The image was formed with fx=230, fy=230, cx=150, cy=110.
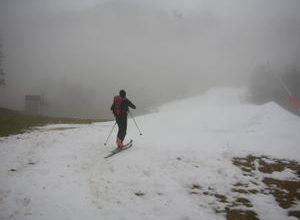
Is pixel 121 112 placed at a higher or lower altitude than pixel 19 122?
higher

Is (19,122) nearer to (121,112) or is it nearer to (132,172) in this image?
(121,112)

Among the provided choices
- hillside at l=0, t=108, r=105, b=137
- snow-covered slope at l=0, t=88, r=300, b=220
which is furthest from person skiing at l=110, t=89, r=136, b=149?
hillside at l=0, t=108, r=105, b=137

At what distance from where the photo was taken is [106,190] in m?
8.47

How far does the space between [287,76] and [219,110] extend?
14266cm

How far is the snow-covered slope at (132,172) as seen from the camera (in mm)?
7371

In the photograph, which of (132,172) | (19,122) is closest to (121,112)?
(132,172)

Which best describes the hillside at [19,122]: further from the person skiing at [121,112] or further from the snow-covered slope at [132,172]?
the person skiing at [121,112]

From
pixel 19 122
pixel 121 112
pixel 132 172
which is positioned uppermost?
pixel 121 112

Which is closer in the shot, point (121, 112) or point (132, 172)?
point (132, 172)

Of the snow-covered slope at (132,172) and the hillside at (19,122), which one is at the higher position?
the hillside at (19,122)

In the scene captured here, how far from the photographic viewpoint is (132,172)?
32.9ft

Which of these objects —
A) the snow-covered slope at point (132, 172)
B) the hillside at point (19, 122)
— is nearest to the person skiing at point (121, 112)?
the snow-covered slope at point (132, 172)

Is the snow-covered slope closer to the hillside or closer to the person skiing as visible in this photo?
the person skiing

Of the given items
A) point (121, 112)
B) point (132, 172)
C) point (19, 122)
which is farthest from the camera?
point (19, 122)
